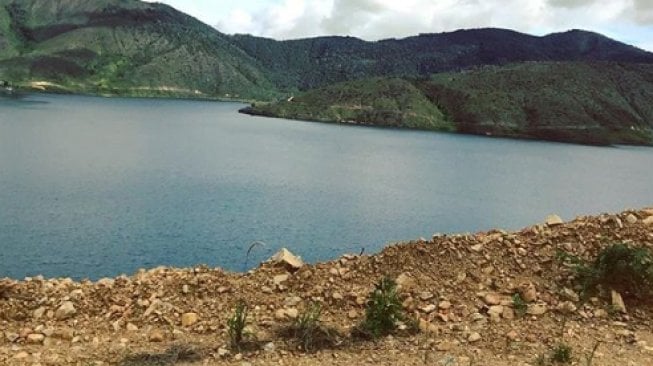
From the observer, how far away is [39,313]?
37.9ft

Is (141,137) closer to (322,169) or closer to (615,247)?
(322,169)

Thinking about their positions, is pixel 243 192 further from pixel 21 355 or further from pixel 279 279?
pixel 21 355

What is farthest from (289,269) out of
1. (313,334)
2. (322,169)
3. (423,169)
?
(423,169)

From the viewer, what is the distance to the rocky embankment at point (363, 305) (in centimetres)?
1029

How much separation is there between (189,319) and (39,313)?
2947mm

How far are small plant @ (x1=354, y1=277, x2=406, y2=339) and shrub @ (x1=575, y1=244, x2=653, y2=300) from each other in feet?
13.7

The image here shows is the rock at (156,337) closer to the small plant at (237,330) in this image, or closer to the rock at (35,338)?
the small plant at (237,330)

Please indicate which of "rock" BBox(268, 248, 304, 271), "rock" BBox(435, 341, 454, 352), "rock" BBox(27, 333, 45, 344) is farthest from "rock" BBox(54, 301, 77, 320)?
"rock" BBox(435, 341, 454, 352)

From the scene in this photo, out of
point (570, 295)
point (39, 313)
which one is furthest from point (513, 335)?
point (39, 313)

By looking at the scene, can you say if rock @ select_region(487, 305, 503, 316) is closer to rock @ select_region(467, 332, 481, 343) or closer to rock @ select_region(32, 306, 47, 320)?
rock @ select_region(467, 332, 481, 343)

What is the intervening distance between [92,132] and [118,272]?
104984mm

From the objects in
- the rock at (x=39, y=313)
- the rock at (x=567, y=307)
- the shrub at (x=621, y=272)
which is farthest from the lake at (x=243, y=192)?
the shrub at (x=621, y=272)

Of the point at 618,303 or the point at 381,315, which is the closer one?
the point at 381,315

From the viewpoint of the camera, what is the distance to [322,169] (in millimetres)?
104250
